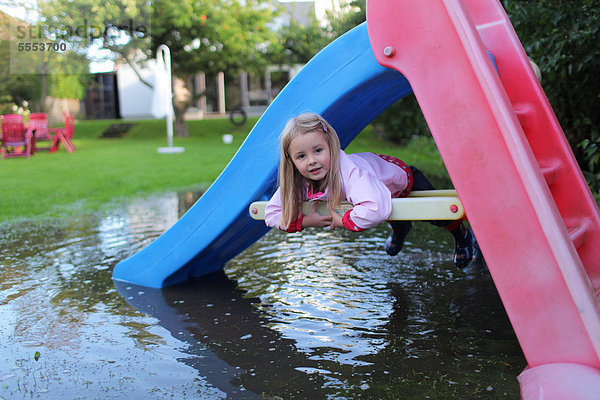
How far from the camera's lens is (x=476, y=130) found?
237 centimetres

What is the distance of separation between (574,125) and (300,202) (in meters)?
4.37

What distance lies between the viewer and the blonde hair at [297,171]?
2914 millimetres

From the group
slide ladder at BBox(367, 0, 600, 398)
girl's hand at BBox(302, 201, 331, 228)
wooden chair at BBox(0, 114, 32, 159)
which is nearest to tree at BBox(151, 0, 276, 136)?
wooden chair at BBox(0, 114, 32, 159)

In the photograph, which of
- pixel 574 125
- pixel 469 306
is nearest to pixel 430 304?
pixel 469 306

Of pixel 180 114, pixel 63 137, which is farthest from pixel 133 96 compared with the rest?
pixel 63 137

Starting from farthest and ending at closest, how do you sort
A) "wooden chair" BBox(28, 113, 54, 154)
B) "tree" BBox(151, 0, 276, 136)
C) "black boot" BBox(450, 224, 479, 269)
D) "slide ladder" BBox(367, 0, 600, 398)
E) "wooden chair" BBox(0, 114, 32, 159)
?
"tree" BBox(151, 0, 276, 136)
"wooden chair" BBox(28, 113, 54, 154)
"wooden chair" BBox(0, 114, 32, 159)
"black boot" BBox(450, 224, 479, 269)
"slide ladder" BBox(367, 0, 600, 398)

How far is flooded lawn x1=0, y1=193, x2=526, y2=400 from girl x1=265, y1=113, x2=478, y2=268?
64 cm

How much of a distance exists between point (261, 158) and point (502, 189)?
4.88 feet

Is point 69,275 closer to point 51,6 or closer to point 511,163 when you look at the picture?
point 511,163

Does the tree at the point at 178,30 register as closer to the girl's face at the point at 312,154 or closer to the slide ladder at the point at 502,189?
the girl's face at the point at 312,154

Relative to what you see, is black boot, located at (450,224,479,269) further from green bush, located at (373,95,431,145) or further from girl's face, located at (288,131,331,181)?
green bush, located at (373,95,431,145)

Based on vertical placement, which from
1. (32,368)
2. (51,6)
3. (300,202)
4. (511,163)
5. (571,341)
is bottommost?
(32,368)

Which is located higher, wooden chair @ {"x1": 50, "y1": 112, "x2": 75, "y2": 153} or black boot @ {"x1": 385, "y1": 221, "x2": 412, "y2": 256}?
wooden chair @ {"x1": 50, "y1": 112, "x2": 75, "y2": 153}

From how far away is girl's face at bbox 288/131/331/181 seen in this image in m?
2.90
